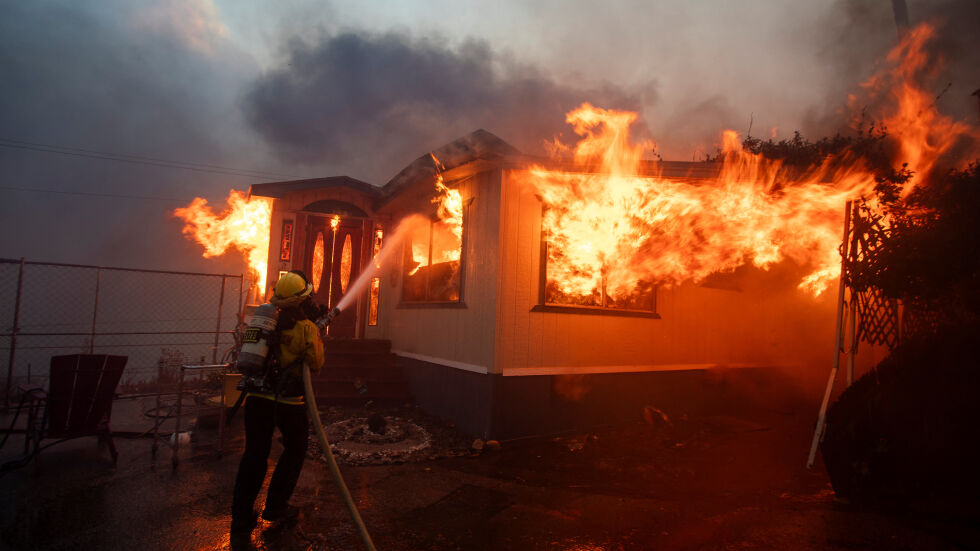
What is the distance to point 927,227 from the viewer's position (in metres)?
4.56

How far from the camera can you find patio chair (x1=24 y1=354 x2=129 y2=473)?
5.12 meters

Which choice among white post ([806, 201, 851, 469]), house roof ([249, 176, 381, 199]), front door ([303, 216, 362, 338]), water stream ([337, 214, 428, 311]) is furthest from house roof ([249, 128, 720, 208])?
front door ([303, 216, 362, 338])

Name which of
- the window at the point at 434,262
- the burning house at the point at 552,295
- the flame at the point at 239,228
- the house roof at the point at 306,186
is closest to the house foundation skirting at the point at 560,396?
the burning house at the point at 552,295

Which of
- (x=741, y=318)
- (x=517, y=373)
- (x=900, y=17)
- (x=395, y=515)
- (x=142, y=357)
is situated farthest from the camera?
(x=900, y=17)

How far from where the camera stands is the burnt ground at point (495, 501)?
373 centimetres

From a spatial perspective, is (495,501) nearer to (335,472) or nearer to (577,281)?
(335,472)

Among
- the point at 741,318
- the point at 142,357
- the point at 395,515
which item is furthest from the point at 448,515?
the point at 142,357

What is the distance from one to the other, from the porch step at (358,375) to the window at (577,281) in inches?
145

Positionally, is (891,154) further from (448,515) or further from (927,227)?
(448,515)

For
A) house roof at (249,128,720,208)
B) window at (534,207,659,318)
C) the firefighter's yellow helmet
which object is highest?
house roof at (249,128,720,208)

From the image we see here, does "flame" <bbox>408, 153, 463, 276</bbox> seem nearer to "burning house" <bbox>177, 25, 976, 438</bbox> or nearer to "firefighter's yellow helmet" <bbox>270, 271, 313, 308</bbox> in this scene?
"burning house" <bbox>177, 25, 976, 438</bbox>

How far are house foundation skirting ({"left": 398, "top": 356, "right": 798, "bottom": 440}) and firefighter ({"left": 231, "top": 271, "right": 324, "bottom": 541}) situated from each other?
10.3 ft

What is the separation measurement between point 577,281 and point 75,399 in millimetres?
6602

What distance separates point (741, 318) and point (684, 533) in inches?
294
